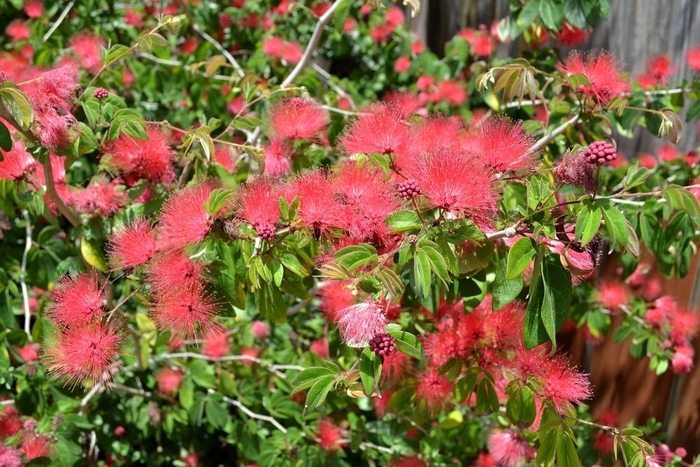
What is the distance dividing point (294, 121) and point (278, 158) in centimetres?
10

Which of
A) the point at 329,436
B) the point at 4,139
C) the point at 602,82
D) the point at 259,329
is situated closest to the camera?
the point at 4,139

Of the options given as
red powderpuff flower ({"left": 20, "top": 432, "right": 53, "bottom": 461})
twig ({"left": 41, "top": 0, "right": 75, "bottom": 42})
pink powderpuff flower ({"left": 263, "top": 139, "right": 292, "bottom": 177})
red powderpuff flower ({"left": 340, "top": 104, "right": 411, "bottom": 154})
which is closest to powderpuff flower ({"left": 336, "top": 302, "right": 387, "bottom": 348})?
red powderpuff flower ({"left": 340, "top": 104, "right": 411, "bottom": 154})

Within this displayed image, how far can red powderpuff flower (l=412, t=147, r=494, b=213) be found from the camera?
107 centimetres

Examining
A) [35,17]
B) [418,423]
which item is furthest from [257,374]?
[35,17]

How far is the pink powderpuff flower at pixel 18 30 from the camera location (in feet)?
8.93

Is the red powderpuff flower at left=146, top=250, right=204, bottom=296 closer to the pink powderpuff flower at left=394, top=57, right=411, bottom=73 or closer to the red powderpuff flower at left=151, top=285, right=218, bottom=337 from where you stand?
the red powderpuff flower at left=151, top=285, right=218, bottom=337

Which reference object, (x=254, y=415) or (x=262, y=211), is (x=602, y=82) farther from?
(x=254, y=415)

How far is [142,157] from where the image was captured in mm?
1510

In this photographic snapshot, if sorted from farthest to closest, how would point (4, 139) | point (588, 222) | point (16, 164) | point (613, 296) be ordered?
point (613, 296), point (16, 164), point (4, 139), point (588, 222)

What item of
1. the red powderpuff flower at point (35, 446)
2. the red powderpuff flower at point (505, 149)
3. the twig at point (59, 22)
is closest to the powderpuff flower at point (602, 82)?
the red powderpuff flower at point (505, 149)

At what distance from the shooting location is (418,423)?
5.90ft

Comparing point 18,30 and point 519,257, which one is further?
point 18,30

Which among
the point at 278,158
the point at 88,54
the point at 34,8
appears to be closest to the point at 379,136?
the point at 278,158

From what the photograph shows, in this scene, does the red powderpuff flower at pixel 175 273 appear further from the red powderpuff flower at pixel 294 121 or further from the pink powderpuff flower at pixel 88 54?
the pink powderpuff flower at pixel 88 54
